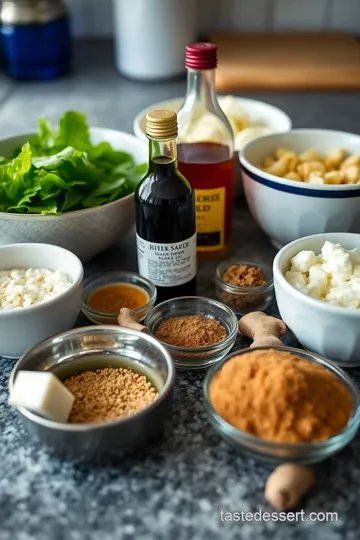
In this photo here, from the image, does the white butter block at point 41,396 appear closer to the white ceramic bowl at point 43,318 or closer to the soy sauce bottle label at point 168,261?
the white ceramic bowl at point 43,318

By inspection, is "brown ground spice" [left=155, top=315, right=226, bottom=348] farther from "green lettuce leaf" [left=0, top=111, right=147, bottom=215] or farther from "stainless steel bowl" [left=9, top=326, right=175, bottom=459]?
"green lettuce leaf" [left=0, top=111, right=147, bottom=215]

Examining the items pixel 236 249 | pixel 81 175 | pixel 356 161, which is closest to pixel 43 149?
pixel 81 175

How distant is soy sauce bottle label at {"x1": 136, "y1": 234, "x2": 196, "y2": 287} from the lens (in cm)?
88

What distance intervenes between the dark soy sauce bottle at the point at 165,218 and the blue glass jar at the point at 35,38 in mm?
1018

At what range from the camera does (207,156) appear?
1029 mm

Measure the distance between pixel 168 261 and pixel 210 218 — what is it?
0.17 metres

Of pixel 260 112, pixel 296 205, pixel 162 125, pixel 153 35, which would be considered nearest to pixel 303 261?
pixel 296 205

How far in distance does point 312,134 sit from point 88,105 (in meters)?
0.74

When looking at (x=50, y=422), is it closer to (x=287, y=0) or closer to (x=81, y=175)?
(x=81, y=175)

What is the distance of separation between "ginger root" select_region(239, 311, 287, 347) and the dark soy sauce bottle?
0.11 m

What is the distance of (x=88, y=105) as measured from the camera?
167 centimetres

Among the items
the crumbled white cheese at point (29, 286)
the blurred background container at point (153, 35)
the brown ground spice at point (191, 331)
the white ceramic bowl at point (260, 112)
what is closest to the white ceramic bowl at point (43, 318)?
the crumbled white cheese at point (29, 286)

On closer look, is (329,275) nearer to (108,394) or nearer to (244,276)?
(244,276)

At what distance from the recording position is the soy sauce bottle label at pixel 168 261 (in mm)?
876
